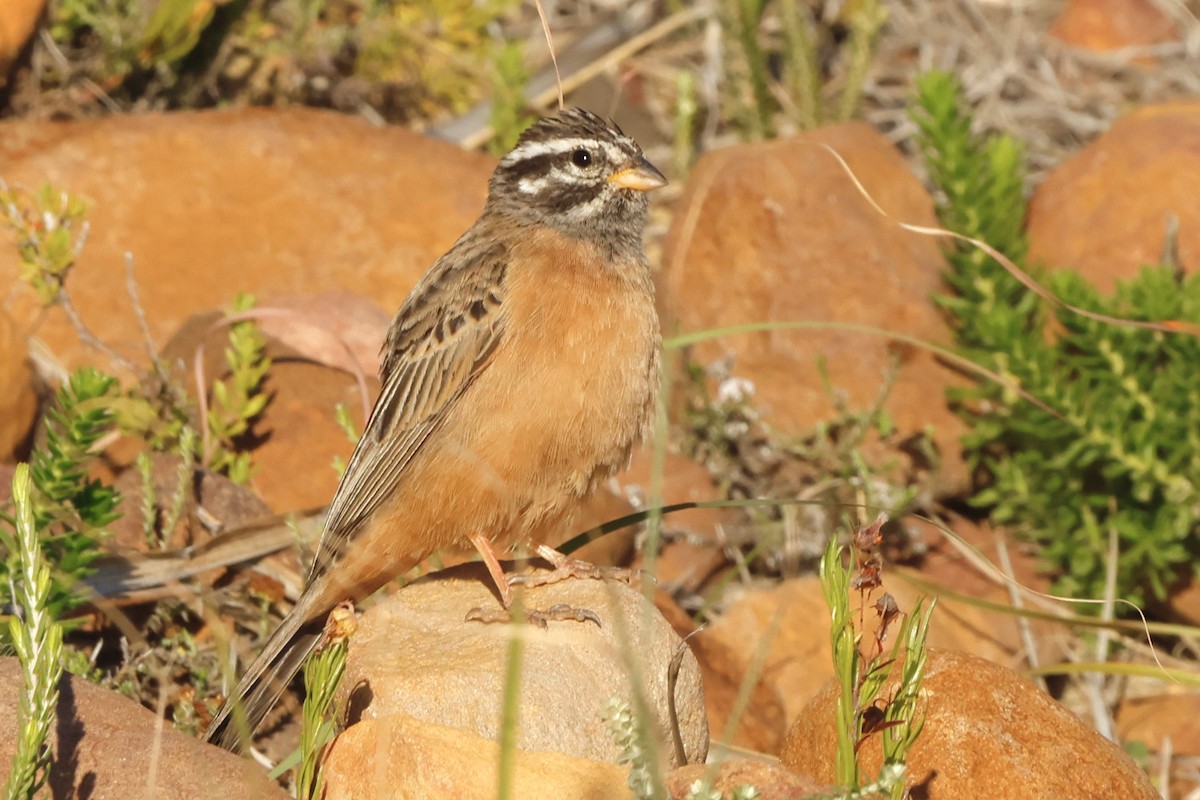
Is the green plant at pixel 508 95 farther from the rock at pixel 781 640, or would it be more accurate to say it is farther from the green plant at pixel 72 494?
the green plant at pixel 72 494

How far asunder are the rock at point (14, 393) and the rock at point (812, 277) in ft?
10.9

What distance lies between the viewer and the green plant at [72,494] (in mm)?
5117

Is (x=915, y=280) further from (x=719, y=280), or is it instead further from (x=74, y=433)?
(x=74, y=433)

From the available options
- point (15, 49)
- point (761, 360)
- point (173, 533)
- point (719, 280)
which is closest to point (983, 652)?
point (761, 360)

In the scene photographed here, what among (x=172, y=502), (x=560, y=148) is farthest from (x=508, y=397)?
(x=172, y=502)

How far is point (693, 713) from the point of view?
4.66m

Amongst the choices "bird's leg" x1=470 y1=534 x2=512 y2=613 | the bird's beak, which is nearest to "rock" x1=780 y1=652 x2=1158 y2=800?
"bird's leg" x1=470 y1=534 x2=512 y2=613

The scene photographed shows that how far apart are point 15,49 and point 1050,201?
582cm

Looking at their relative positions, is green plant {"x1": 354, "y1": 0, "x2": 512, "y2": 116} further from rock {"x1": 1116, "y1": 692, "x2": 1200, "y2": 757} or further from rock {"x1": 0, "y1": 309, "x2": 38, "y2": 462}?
rock {"x1": 1116, "y1": 692, "x2": 1200, "y2": 757}

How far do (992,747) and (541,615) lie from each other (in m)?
1.54

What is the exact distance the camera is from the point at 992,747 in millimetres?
4191

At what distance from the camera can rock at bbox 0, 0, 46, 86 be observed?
818cm

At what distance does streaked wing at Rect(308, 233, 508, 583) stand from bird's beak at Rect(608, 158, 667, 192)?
53 centimetres

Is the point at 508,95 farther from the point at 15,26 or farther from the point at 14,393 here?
the point at 14,393
